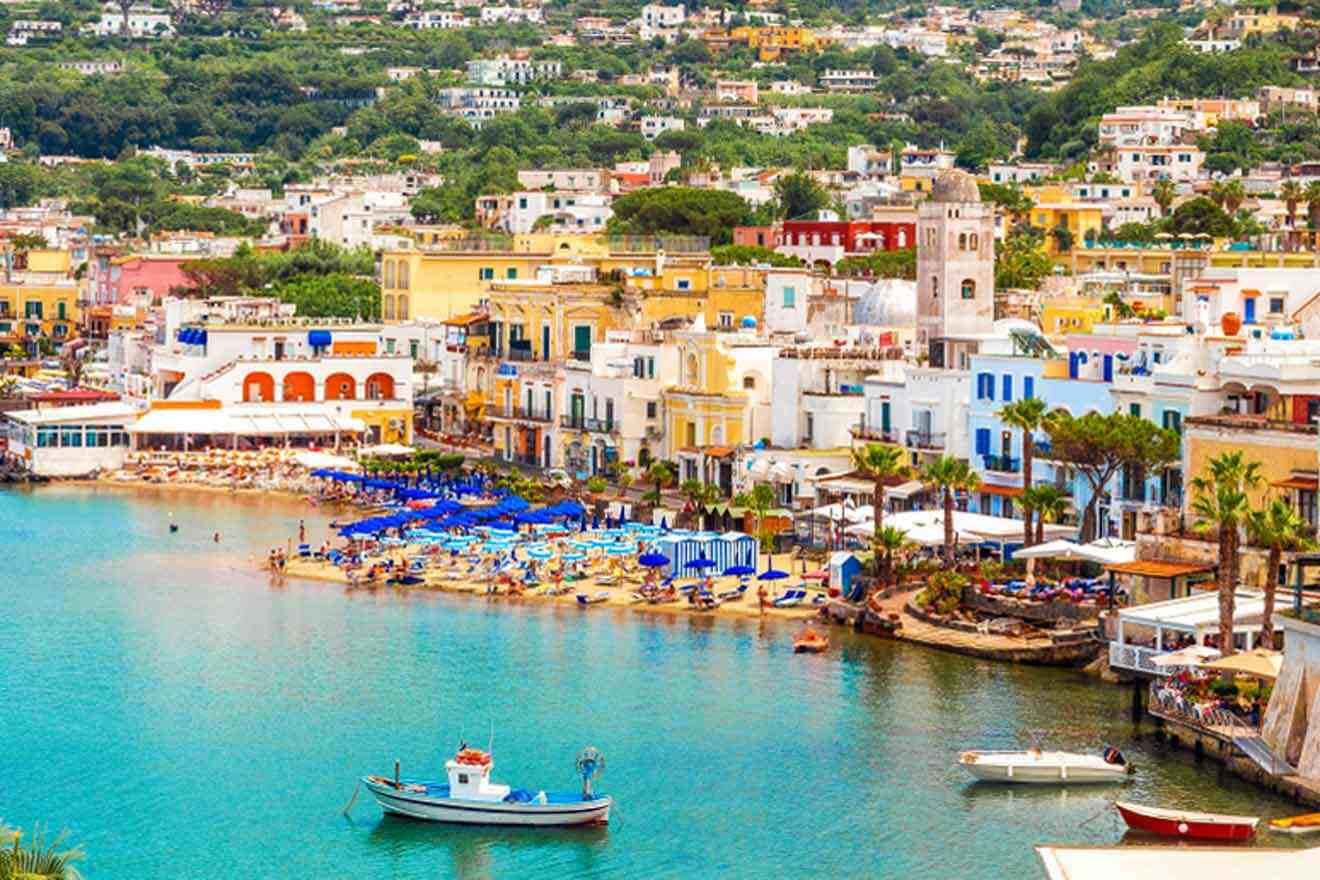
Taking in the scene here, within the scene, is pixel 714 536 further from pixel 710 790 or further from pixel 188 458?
pixel 188 458

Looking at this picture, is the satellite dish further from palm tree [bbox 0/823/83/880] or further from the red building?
the red building

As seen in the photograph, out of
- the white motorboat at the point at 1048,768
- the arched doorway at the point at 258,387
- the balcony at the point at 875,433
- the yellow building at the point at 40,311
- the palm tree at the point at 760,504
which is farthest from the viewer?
the yellow building at the point at 40,311

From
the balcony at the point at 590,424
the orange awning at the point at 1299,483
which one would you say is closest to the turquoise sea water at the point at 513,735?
the orange awning at the point at 1299,483

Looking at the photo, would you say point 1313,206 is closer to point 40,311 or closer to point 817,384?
point 817,384

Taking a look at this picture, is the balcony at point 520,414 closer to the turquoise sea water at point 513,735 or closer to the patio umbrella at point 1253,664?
the turquoise sea water at point 513,735

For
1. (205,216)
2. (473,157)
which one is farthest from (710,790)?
(473,157)
